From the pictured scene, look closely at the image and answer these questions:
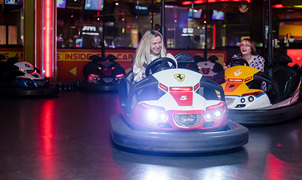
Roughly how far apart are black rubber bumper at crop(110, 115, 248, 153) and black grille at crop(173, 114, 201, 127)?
60 millimetres

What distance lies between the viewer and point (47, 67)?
8.16 meters

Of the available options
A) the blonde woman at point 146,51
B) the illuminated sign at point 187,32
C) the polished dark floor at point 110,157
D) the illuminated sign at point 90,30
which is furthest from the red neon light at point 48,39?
the blonde woman at point 146,51

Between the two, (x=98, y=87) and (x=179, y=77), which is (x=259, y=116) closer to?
(x=179, y=77)

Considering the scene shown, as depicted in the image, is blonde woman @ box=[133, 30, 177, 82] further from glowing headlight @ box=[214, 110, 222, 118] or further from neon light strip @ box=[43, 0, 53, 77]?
neon light strip @ box=[43, 0, 53, 77]

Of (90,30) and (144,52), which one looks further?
(90,30)

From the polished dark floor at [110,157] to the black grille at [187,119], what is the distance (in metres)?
0.20

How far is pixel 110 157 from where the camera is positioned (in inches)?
107

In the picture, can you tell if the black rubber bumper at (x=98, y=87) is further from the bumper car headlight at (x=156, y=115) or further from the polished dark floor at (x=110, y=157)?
the bumper car headlight at (x=156, y=115)

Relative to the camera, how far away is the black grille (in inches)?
109

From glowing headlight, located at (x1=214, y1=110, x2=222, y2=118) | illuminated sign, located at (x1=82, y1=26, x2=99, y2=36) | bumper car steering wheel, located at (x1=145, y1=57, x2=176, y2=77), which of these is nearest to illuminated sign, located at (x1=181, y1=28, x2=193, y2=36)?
illuminated sign, located at (x1=82, y1=26, x2=99, y2=36)

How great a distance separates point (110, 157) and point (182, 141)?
0.46 meters

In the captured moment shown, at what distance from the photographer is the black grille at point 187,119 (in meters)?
2.76

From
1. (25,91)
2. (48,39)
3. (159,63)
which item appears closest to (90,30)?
(48,39)

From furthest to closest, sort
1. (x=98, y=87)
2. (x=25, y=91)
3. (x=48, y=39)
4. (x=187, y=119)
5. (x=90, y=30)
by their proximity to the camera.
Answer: (x=90, y=30)
(x=48, y=39)
(x=98, y=87)
(x=25, y=91)
(x=187, y=119)
